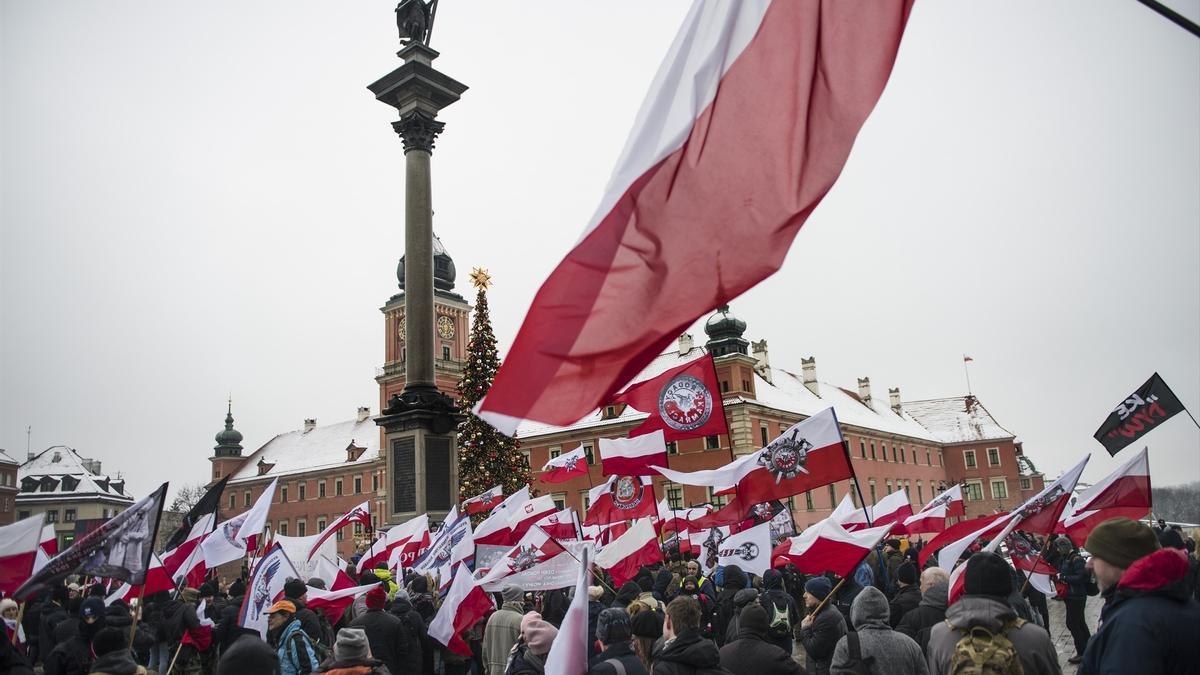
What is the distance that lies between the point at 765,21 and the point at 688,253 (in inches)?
46.7

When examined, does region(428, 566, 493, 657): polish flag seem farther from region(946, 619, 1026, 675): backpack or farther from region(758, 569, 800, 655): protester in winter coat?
region(946, 619, 1026, 675): backpack

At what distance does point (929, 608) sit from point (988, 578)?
2294 millimetres

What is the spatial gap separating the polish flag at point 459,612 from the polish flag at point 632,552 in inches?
121

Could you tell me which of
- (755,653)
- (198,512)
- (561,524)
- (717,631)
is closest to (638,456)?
(561,524)

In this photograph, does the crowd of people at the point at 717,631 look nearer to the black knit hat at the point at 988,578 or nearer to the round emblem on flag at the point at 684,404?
the black knit hat at the point at 988,578

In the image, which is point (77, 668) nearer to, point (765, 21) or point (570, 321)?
point (570, 321)

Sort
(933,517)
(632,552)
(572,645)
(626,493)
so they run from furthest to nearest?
(626,493), (933,517), (632,552), (572,645)

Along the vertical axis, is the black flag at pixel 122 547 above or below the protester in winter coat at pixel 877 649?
above

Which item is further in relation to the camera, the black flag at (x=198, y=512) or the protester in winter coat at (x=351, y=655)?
the black flag at (x=198, y=512)

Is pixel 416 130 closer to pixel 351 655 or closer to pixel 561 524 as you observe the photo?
pixel 561 524

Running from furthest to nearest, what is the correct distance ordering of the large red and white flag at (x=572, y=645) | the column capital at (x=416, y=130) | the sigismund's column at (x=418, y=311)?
1. the column capital at (x=416, y=130)
2. the sigismund's column at (x=418, y=311)
3. the large red and white flag at (x=572, y=645)

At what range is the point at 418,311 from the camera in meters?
20.9

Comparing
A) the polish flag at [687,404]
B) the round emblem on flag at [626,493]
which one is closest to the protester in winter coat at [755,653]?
the polish flag at [687,404]

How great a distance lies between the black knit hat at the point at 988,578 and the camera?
176 inches
